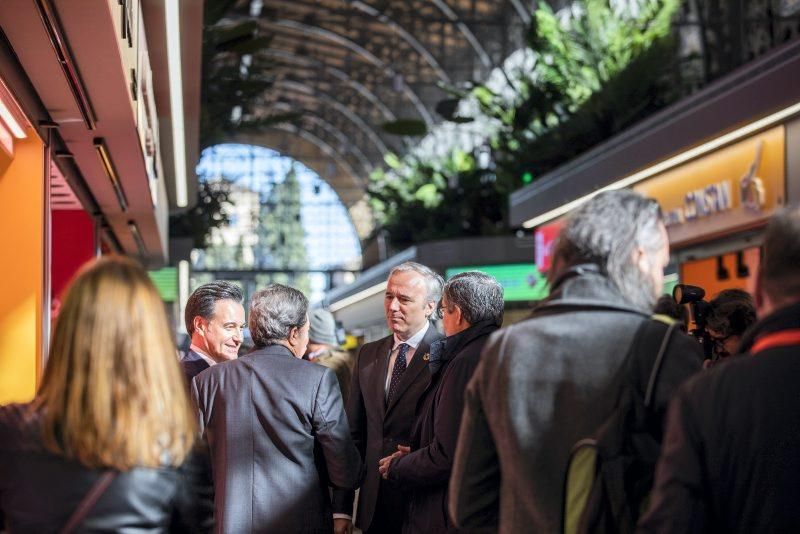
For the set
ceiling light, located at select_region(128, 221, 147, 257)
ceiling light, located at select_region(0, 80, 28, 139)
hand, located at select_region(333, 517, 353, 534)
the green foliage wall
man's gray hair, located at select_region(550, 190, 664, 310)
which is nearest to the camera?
man's gray hair, located at select_region(550, 190, 664, 310)

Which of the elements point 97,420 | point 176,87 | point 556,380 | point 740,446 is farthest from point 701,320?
point 176,87

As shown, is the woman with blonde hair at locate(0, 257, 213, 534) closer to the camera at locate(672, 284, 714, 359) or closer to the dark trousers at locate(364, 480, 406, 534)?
the camera at locate(672, 284, 714, 359)

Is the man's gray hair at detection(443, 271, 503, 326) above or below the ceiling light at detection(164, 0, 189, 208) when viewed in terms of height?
below

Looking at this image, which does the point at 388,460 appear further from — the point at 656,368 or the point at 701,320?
the point at 656,368

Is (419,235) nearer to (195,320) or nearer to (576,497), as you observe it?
(195,320)

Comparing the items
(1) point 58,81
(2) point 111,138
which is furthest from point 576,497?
(2) point 111,138

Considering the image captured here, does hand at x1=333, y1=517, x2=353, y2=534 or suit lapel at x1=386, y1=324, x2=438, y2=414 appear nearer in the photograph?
hand at x1=333, y1=517, x2=353, y2=534

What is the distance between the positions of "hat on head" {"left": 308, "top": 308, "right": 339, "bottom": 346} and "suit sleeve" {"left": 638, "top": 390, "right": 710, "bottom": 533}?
5.03 meters

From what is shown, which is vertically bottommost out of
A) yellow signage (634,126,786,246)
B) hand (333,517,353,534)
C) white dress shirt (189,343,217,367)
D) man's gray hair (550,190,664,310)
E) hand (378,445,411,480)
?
hand (333,517,353,534)

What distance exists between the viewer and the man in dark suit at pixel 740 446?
229cm

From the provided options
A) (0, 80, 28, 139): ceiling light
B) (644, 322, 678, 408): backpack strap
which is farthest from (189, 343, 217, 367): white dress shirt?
(644, 322, 678, 408): backpack strap

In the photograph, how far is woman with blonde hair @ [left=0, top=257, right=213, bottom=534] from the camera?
2.31 meters

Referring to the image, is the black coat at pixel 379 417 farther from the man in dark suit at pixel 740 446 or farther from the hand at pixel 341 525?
the man in dark suit at pixel 740 446

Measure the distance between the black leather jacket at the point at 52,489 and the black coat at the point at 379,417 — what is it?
7.77 feet
